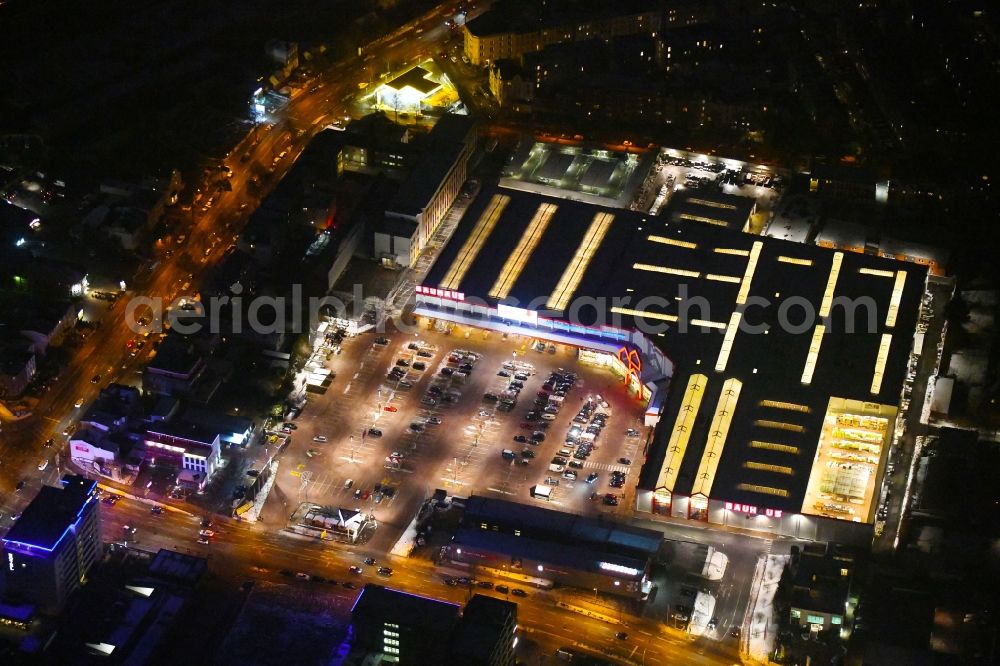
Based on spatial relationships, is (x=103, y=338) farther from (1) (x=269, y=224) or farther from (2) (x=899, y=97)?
(2) (x=899, y=97)

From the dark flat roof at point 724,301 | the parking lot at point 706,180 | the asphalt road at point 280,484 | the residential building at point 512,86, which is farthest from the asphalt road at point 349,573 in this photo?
the residential building at point 512,86

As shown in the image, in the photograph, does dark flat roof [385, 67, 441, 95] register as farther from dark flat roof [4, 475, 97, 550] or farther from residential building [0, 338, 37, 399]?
dark flat roof [4, 475, 97, 550]

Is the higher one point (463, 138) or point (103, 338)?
point (463, 138)

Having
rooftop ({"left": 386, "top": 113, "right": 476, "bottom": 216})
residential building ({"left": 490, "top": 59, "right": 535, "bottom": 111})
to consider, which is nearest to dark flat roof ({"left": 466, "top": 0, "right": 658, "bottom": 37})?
residential building ({"left": 490, "top": 59, "right": 535, "bottom": 111})

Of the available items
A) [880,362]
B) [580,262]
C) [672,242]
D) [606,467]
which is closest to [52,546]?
[606,467]

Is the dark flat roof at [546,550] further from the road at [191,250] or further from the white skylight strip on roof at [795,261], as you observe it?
the white skylight strip on roof at [795,261]

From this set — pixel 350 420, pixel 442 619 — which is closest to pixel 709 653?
pixel 442 619
